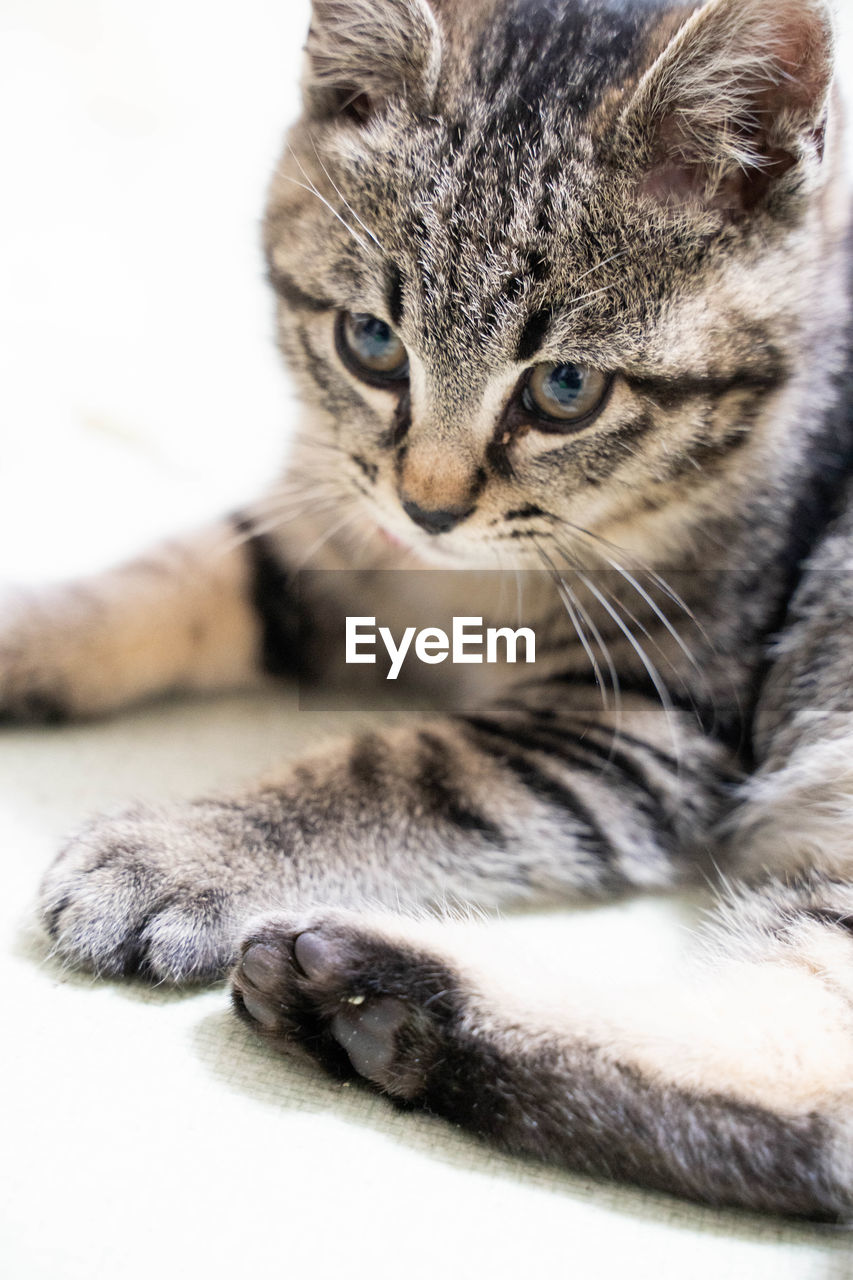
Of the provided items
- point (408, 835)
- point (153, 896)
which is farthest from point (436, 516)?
point (153, 896)

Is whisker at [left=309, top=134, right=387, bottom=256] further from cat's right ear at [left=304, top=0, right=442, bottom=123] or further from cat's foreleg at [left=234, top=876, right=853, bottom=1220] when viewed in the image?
cat's foreleg at [left=234, top=876, right=853, bottom=1220]

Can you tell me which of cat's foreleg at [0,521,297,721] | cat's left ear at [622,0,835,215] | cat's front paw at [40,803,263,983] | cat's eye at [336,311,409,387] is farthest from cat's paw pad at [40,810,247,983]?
cat's left ear at [622,0,835,215]

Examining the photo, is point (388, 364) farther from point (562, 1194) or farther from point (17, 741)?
point (562, 1194)

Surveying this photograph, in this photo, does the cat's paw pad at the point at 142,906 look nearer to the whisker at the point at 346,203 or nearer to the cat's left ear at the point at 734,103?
the whisker at the point at 346,203

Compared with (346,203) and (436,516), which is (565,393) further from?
(346,203)

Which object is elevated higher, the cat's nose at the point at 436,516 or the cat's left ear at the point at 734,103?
the cat's left ear at the point at 734,103

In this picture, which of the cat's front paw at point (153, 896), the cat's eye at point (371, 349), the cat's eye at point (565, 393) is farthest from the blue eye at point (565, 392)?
the cat's front paw at point (153, 896)
